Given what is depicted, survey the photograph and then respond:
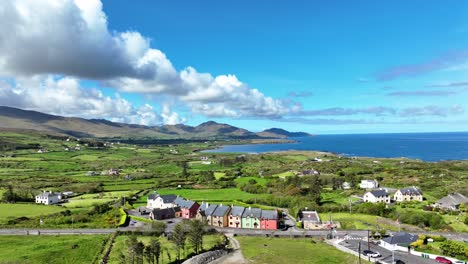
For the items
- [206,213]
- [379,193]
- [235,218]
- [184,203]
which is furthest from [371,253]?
[184,203]

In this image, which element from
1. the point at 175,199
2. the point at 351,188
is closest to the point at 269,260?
the point at 175,199

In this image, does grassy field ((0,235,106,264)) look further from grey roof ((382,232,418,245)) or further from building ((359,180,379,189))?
building ((359,180,379,189))

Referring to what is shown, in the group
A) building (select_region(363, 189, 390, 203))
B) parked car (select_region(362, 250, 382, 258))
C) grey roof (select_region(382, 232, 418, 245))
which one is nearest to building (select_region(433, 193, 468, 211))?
building (select_region(363, 189, 390, 203))

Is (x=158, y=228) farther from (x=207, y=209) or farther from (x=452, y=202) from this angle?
(x=452, y=202)

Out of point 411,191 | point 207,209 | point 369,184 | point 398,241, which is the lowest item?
point 207,209

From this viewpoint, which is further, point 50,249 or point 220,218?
point 220,218
